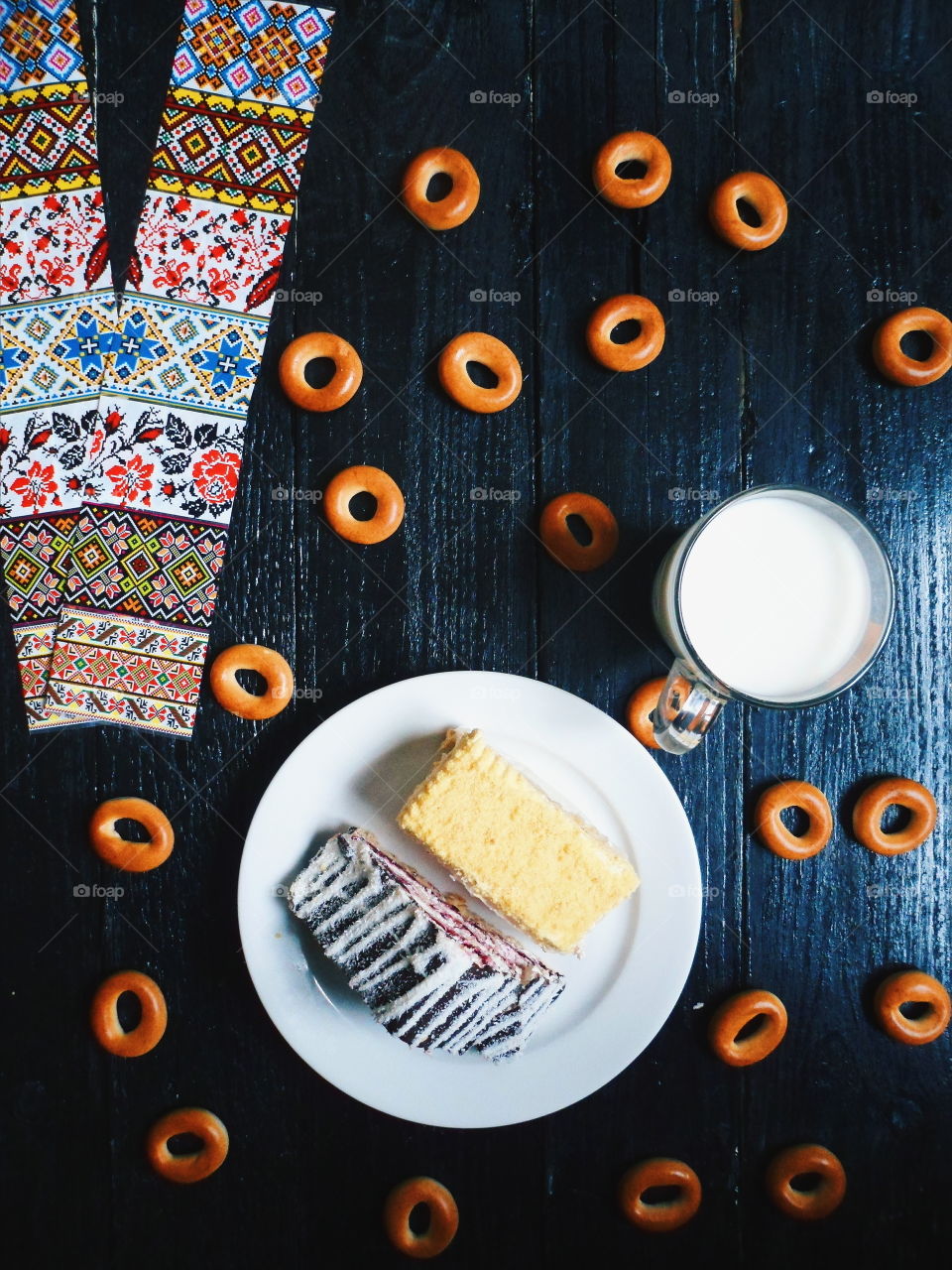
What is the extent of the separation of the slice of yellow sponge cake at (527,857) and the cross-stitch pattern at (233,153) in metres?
0.68

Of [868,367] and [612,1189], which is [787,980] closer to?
[612,1189]

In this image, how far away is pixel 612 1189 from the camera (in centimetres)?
120

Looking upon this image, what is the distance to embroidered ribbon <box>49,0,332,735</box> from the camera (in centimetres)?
116

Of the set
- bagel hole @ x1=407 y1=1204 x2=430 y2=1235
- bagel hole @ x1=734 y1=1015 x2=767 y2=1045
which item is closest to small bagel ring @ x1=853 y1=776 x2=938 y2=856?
bagel hole @ x1=734 y1=1015 x2=767 y2=1045

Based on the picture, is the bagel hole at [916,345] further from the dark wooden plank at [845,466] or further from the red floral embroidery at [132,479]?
the red floral embroidery at [132,479]

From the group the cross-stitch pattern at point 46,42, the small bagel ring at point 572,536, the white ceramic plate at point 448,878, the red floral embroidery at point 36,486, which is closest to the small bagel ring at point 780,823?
the white ceramic plate at point 448,878

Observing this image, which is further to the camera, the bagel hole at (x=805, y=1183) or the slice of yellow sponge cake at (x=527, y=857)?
the bagel hole at (x=805, y=1183)

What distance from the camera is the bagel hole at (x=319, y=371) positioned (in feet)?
3.84

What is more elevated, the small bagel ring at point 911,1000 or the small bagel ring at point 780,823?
the small bagel ring at point 780,823

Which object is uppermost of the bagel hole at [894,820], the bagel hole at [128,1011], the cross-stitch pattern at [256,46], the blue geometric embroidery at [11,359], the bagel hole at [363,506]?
the cross-stitch pattern at [256,46]

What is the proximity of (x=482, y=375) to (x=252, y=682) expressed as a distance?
46cm

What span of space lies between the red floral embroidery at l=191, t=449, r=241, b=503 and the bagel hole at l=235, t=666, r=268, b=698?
205 mm

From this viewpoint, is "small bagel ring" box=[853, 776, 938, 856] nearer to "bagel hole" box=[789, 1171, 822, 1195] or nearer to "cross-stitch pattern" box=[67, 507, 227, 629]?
"bagel hole" box=[789, 1171, 822, 1195]

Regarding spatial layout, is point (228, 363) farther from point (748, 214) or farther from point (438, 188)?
point (748, 214)
